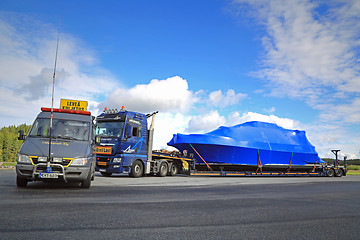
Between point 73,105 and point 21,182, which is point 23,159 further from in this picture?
point 73,105

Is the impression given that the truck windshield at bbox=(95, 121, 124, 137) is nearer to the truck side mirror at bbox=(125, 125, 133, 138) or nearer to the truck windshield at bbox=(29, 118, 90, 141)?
the truck side mirror at bbox=(125, 125, 133, 138)

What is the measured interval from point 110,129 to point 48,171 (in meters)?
7.98

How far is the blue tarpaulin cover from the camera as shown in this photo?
69.8ft

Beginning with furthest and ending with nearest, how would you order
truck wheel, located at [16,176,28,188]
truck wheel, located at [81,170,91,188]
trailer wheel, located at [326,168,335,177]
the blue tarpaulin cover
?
1. trailer wheel, located at [326,168,335,177]
2. the blue tarpaulin cover
3. truck wheel, located at [81,170,91,188]
4. truck wheel, located at [16,176,28,188]

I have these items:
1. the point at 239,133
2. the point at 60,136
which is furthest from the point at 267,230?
the point at 239,133

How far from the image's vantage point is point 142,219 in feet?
17.1

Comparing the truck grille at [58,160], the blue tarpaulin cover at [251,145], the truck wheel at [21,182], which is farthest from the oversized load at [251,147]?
the truck wheel at [21,182]

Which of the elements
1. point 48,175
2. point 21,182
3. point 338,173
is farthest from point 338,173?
point 21,182

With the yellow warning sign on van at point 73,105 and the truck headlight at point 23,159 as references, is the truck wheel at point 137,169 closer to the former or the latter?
the yellow warning sign on van at point 73,105

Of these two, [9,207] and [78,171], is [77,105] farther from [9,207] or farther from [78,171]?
[9,207]

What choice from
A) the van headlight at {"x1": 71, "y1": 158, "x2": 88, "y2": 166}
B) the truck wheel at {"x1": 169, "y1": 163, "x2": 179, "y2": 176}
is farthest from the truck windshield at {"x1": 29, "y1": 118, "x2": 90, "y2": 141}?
the truck wheel at {"x1": 169, "y1": 163, "x2": 179, "y2": 176}

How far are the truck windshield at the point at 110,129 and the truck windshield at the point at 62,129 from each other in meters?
5.74

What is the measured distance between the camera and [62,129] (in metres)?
10.1

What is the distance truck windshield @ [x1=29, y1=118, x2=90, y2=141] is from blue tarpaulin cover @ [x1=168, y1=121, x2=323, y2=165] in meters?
11.3
